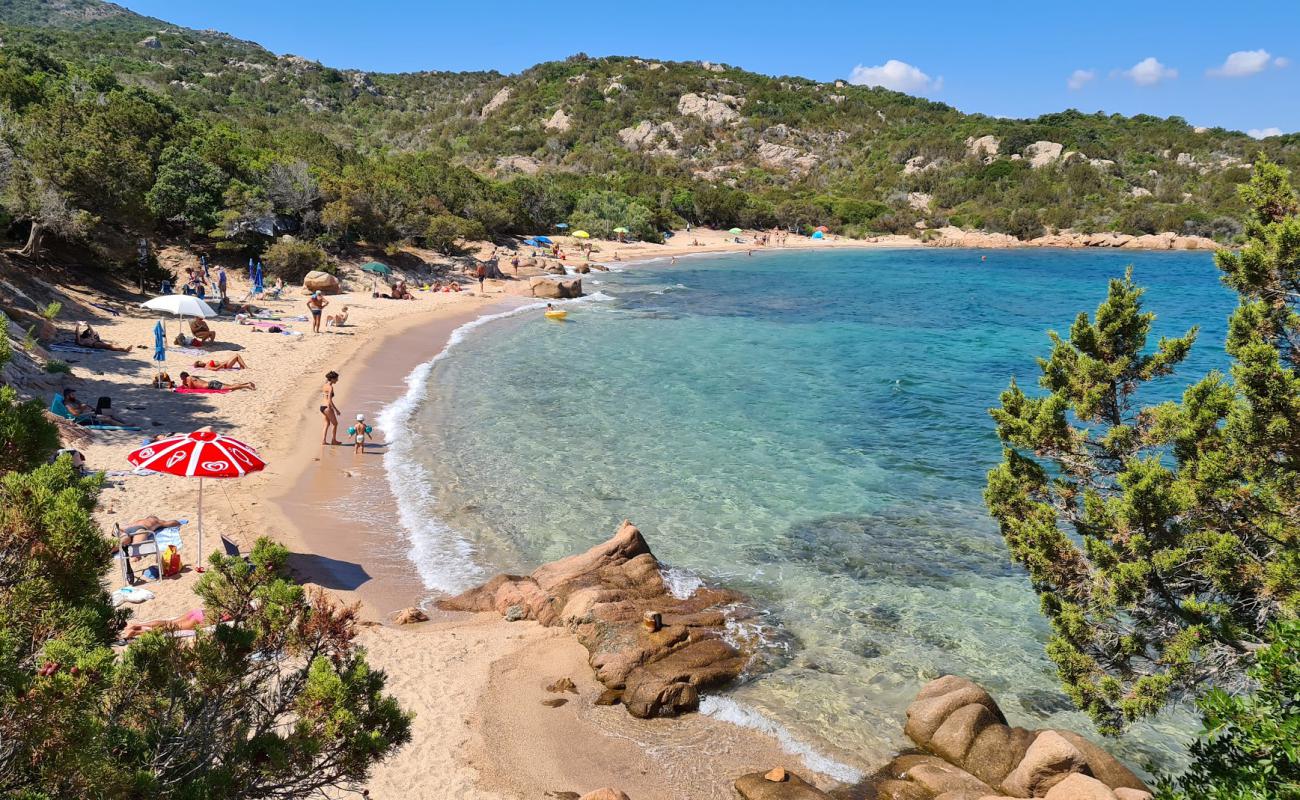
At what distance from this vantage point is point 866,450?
67.3 feet

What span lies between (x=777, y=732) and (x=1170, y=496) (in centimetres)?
516

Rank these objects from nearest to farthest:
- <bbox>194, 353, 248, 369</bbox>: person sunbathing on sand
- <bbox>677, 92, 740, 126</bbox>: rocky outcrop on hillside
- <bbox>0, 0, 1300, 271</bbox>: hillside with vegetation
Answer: <bbox>194, 353, 248, 369</bbox>: person sunbathing on sand
<bbox>0, 0, 1300, 271</bbox>: hillside with vegetation
<bbox>677, 92, 740, 126</bbox>: rocky outcrop on hillside

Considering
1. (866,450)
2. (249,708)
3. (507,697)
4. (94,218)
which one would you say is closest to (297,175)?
(94,218)

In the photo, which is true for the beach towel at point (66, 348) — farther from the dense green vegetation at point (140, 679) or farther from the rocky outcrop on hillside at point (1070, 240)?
the rocky outcrop on hillside at point (1070, 240)

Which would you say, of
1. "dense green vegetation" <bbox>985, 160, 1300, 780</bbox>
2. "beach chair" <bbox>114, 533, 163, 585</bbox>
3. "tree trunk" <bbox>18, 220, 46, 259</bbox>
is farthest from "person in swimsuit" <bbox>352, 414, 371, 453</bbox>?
"tree trunk" <bbox>18, 220, 46, 259</bbox>

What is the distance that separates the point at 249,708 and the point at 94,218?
2768cm

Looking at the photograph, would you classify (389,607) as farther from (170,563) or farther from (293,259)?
(293,259)

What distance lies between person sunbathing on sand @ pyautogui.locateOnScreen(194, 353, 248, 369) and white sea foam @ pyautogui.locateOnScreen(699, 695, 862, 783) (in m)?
19.5

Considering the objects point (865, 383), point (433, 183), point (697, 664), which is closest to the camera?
point (697, 664)

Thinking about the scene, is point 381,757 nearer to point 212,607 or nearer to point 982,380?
point 212,607

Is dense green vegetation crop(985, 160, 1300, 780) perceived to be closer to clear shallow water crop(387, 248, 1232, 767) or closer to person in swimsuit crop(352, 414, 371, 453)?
clear shallow water crop(387, 248, 1232, 767)

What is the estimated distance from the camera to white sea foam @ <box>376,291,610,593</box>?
42.1ft

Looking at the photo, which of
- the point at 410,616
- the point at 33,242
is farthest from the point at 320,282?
the point at 410,616

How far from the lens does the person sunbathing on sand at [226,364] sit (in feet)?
73.0
